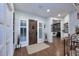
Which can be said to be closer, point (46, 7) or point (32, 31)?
point (46, 7)

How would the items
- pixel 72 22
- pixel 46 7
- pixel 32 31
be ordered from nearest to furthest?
pixel 72 22
pixel 46 7
pixel 32 31

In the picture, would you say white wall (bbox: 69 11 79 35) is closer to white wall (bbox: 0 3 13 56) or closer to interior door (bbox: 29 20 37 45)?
interior door (bbox: 29 20 37 45)

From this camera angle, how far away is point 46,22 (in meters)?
7.76

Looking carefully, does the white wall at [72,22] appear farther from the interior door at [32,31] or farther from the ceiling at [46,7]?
the interior door at [32,31]

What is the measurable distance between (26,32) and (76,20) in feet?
8.01

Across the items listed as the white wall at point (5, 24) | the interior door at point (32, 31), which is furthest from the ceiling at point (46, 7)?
the interior door at point (32, 31)

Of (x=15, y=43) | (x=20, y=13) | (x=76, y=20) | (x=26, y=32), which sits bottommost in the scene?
(x=15, y=43)

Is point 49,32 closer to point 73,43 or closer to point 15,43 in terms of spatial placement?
point 15,43

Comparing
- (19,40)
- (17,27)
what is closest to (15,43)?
(19,40)

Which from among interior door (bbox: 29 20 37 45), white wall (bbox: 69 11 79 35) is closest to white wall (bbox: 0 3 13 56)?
white wall (bbox: 69 11 79 35)

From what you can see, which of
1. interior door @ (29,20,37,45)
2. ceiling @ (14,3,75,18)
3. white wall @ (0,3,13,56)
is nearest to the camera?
white wall @ (0,3,13,56)

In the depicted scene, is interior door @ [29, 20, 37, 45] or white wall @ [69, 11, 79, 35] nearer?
white wall @ [69, 11, 79, 35]

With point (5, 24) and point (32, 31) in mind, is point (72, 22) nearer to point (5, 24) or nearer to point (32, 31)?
point (32, 31)

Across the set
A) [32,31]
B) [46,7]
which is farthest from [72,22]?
[32,31]
